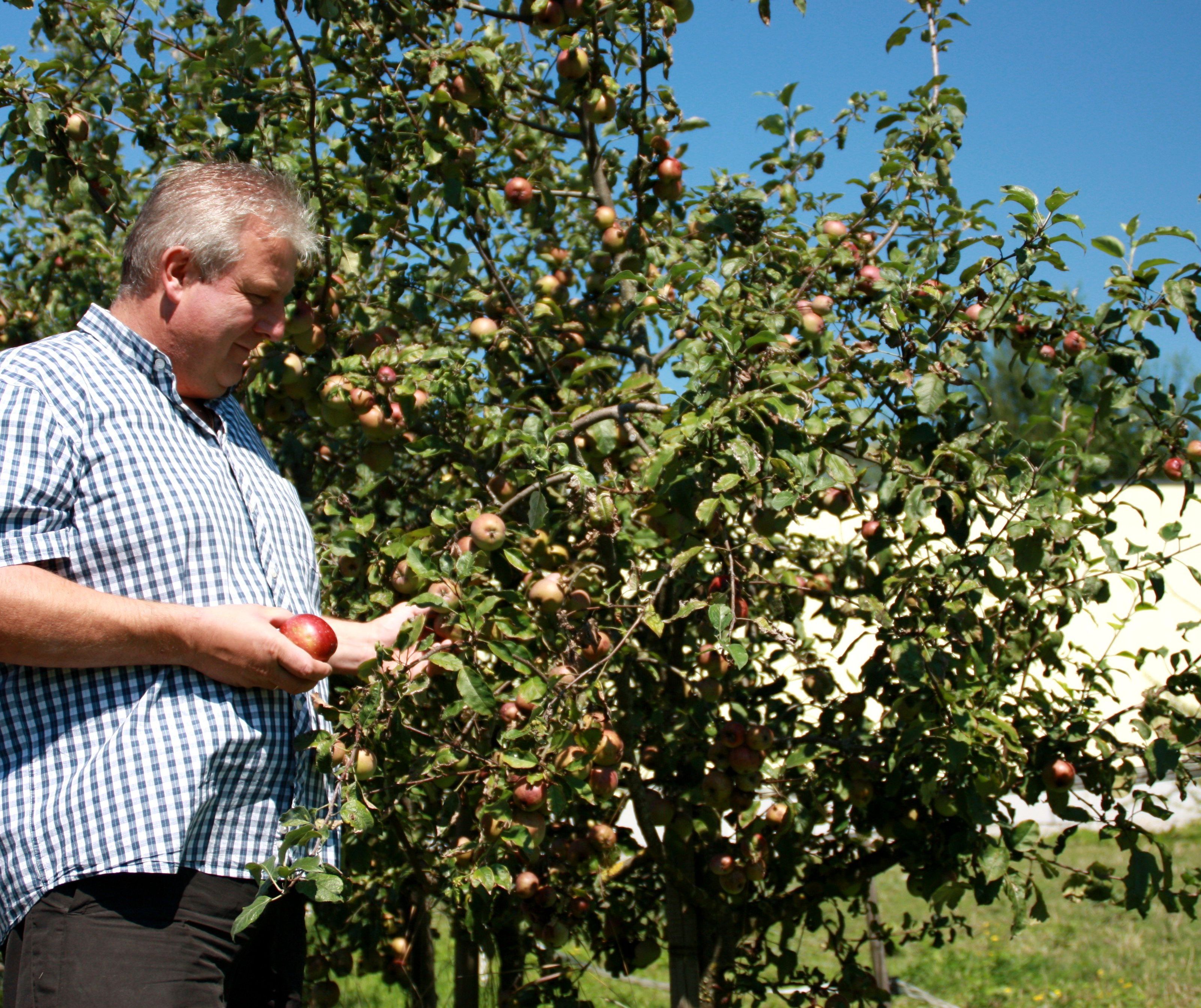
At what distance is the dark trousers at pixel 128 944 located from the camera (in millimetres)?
1242

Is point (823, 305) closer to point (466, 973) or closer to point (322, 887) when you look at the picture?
point (322, 887)

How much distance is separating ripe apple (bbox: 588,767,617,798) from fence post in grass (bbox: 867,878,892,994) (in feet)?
3.01

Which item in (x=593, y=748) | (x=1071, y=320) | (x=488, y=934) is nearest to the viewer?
(x=593, y=748)

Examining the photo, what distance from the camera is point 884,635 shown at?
2014 mm

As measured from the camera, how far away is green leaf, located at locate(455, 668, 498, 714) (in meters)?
1.62

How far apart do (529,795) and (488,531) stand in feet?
1.50

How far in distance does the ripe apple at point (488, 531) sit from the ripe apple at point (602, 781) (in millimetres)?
475

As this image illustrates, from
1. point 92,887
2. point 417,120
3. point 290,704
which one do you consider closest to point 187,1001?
point 92,887

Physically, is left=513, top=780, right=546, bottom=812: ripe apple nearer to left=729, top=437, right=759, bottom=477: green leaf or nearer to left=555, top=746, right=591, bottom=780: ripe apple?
left=555, top=746, right=591, bottom=780: ripe apple

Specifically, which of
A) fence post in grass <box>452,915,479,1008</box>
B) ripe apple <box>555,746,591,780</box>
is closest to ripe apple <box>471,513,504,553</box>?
ripe apple <box>555,746,591,780</box>

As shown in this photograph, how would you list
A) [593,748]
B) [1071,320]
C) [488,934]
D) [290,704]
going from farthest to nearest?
[1071,320] → [488,934] → [593,748] → [290,704]

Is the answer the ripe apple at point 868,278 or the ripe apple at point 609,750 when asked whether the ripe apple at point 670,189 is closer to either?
the ripe apple at point 868,278

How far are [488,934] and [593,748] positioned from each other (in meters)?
0.50

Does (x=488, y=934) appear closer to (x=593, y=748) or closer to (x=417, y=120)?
(x=593, y=748)
